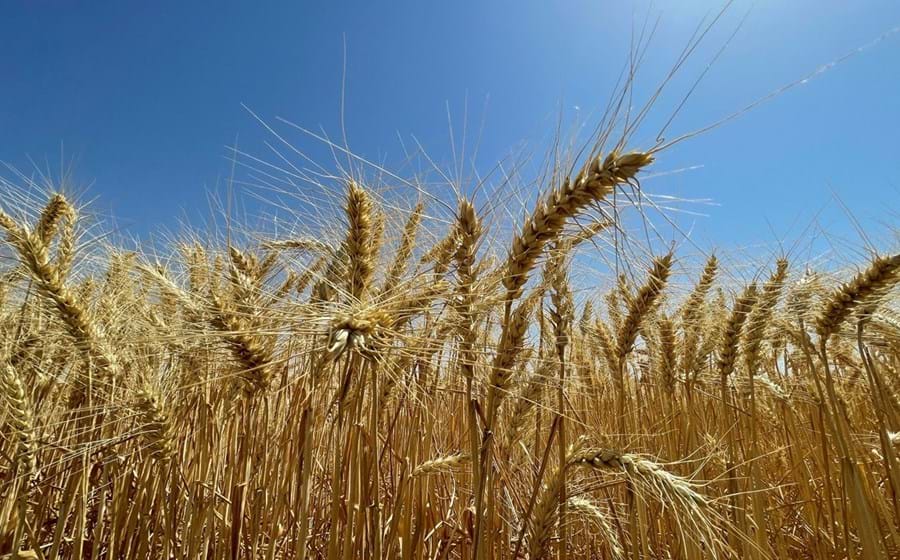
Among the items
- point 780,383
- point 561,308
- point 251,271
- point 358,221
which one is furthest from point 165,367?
point 780,383

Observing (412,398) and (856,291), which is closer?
(412,398)

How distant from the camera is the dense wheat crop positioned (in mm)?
1186

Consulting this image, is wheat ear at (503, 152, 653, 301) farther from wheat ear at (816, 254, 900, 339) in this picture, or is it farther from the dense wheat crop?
wheat ear at (816, 254, 900, 339)

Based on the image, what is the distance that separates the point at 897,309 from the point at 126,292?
10.8 ft

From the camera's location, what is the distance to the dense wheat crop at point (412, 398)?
1186 millimetres

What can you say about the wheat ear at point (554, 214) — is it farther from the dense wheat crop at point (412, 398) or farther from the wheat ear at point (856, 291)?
the wheat ear at point (856, 291)

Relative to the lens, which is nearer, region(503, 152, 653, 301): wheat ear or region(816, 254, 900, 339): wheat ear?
region(503, 152, 653, 301): wheat ear

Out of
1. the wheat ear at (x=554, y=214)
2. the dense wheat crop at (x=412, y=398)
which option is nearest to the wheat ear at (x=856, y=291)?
the dense wheat crop at (x=412, y=398)

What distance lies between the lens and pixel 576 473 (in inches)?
62.1

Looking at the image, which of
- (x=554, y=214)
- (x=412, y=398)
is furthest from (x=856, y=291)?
(x=412, y=398)

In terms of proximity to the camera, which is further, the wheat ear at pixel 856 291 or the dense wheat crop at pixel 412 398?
the wheat ear at pixel 856 291

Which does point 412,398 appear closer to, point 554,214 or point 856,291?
point 554,214

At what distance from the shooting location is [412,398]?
129 cm

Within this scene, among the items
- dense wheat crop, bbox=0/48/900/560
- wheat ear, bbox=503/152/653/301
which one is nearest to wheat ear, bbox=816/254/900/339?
dense wheat crop, bbox=0/48/900/560
